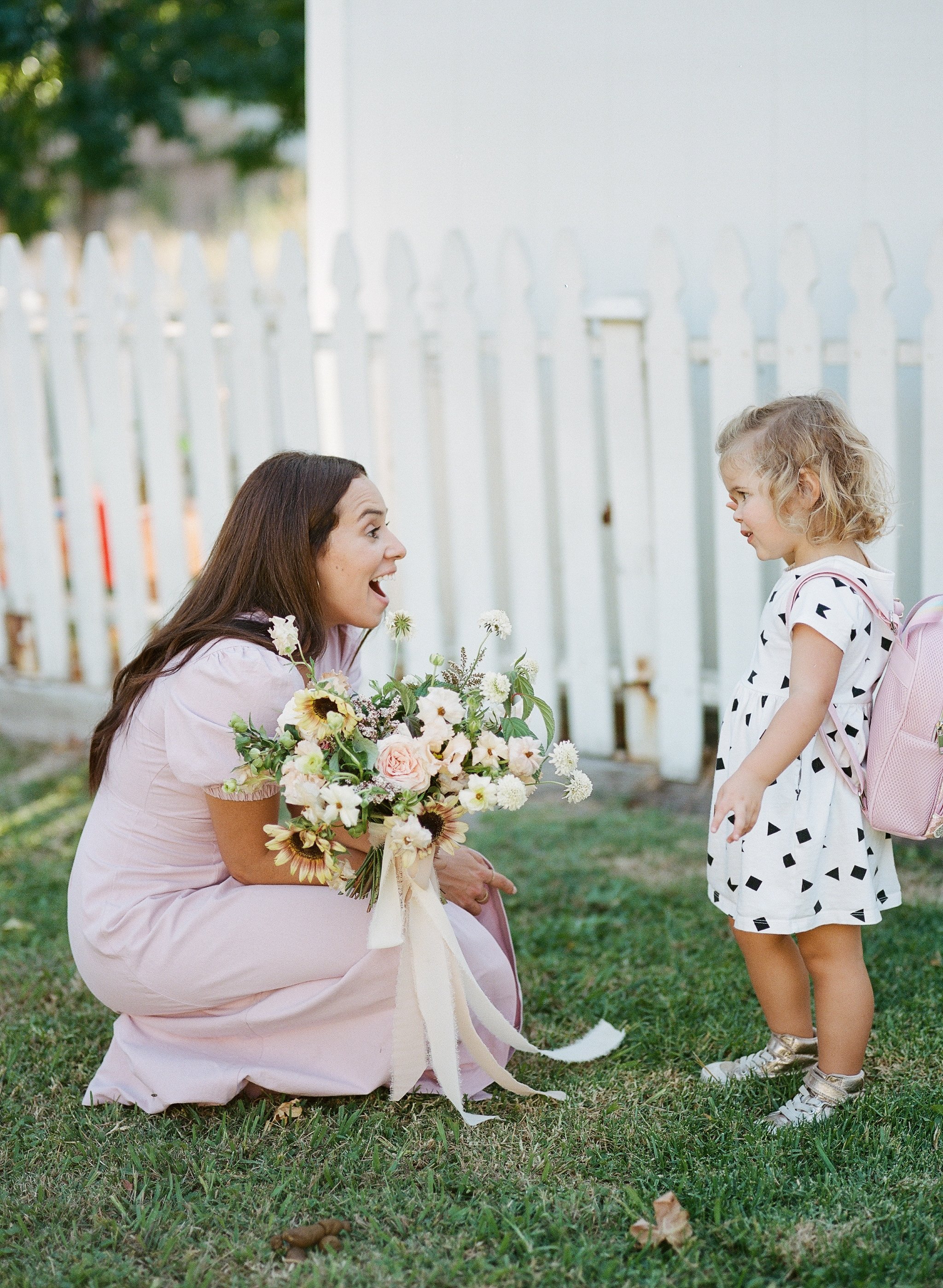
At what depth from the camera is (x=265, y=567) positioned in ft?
8.64

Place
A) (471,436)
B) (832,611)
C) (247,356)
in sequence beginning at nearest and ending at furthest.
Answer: (832,611) → (471,436) → (247,356)

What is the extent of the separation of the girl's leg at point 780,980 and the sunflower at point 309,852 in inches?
32.9

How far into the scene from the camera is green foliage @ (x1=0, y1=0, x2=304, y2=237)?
1150cm

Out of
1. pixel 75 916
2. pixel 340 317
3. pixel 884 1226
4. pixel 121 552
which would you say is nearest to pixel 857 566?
pixel 884 1226

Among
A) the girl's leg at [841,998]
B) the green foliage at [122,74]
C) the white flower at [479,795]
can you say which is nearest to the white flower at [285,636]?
the white flower at [479,795]

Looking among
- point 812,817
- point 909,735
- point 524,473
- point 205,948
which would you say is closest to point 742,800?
point 812,817

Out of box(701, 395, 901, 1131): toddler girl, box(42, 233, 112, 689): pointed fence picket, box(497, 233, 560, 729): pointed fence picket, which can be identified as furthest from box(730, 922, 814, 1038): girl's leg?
box(42, 233, 112, 689): pointed fence picket

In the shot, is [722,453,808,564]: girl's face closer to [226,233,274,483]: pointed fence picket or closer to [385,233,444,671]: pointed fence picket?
[385,233,444,671]: pointed fence picket

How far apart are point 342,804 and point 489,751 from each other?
0.29 metres

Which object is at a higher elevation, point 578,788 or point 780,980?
point 578,788

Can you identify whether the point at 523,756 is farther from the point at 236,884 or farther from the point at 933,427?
the point at 933,427

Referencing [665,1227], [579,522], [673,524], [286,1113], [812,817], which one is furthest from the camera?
[579,522]

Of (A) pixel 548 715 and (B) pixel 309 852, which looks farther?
(A) pixel 548 715

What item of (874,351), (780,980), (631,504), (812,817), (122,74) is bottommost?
(780,980)
